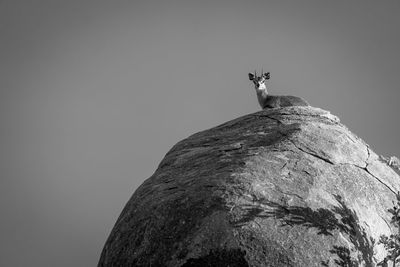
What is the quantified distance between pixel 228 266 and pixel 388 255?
3095mm

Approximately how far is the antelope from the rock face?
9334 millimetres

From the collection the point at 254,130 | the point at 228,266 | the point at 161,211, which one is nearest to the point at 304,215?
the point at 228,266

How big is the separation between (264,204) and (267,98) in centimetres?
1582

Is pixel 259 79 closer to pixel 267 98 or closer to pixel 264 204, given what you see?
pixel 267 98

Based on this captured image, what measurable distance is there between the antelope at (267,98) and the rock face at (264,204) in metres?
9.33

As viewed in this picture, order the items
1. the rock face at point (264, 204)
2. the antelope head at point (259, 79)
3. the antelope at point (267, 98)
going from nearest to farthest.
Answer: the rock face at point (264, 204)
the antelope at point (267, 98)
the antelope head at point (259, 79)

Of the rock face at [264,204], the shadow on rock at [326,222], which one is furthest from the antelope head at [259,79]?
the shadow on rock at [326,222]

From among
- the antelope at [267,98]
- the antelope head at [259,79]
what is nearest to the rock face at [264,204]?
the antelope at [267,98]

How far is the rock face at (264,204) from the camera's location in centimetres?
1617

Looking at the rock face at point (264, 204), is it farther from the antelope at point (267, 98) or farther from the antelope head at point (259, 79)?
the antelope head at point (259, 79)

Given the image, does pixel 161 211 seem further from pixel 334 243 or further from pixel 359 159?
pixel 359 159

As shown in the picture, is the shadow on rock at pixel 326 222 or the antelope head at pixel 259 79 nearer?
the shadow on rock at pixel 326 222

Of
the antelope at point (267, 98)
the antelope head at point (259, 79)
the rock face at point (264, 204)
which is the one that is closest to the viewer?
the rock face at point (264, 204)

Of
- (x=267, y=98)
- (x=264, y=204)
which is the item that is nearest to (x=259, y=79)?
(x=267, y=98)
